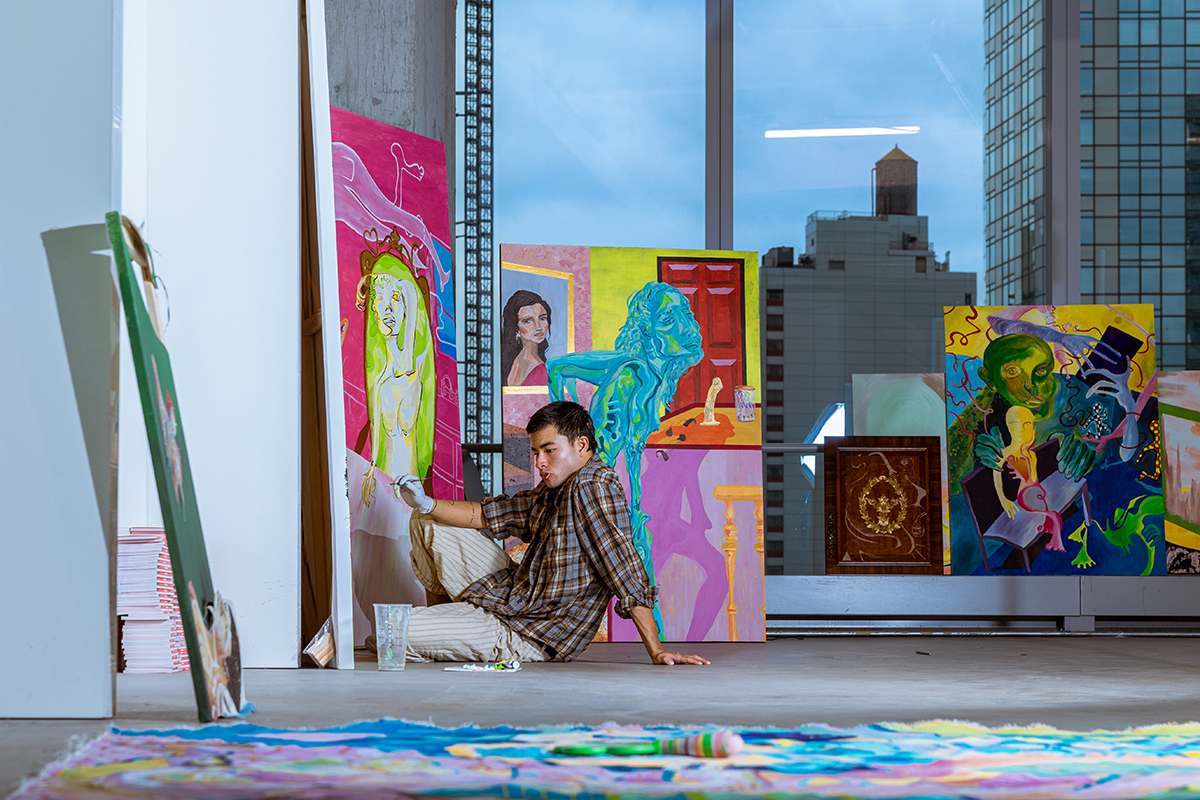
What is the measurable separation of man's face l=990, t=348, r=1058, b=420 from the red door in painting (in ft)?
4.34

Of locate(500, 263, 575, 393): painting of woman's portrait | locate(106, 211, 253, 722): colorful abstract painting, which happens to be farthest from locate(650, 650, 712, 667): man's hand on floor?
locate(500, 263, 575, 393): painting of woman's portrait

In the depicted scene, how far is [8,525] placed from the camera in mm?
2080

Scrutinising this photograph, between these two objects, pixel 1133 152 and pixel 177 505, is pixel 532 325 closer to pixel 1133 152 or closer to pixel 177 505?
pixel 177 505

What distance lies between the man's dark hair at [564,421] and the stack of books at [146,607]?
116 cm

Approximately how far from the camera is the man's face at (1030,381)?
4938mm

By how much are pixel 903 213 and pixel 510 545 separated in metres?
2.61

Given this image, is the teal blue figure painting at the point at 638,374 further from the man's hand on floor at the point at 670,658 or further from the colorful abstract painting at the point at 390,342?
the man's hand on floor at the point at 670,658

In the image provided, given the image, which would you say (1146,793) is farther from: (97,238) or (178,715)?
(97,238)

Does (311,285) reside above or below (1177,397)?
above

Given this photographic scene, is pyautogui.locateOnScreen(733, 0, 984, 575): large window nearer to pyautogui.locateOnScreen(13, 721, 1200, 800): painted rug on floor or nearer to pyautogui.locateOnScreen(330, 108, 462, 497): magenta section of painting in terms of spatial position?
pyautogui.locateOnScreen(330, 108, 462, 497): magenta section of painting

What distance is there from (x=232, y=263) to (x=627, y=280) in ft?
6.43

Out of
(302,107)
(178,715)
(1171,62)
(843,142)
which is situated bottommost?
(178,715)

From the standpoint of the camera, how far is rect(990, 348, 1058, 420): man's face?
4.94 m

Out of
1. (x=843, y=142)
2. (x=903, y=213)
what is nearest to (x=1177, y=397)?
(x=903, y=213)
